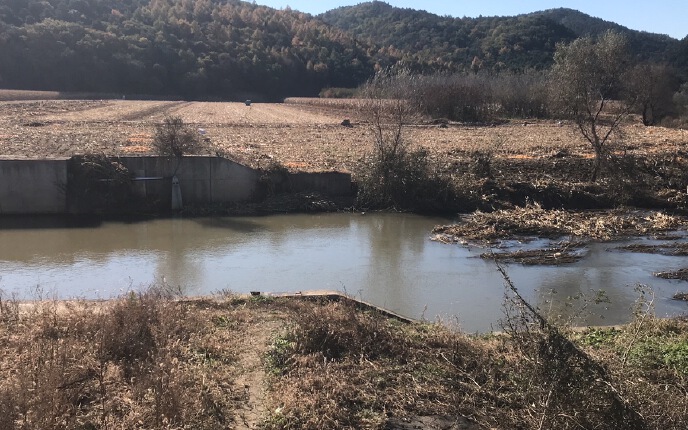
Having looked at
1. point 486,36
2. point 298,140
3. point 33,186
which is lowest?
point 33,186

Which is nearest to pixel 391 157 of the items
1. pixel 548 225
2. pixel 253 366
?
pixel 548 225

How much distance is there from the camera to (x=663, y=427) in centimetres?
523

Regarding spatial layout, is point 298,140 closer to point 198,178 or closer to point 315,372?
point 198,178

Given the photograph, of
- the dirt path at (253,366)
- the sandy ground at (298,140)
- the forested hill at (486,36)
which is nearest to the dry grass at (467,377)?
the dirt path at (253,366)

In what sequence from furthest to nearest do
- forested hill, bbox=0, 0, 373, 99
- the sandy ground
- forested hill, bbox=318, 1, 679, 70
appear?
forested hill, bbox=318, 1, 679, 70, forested hill, bbox=0, 0, 373, 99, the sandy ground

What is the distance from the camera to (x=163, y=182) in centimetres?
2002

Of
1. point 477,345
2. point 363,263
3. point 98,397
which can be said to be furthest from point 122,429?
point 363,263

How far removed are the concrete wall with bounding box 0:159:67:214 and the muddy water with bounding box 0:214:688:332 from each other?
0.79m

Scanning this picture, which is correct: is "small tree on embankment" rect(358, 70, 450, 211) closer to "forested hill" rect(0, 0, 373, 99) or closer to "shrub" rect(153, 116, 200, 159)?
"shrub" rect(153, 116, 200, 159)

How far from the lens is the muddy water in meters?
11.9

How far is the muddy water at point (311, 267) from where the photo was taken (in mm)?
11867

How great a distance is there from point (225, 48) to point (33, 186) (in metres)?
90.4

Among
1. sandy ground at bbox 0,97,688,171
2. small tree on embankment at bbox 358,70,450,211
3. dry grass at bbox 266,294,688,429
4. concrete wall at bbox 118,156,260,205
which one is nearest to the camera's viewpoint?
dry grass at bbox 266,294,688,429

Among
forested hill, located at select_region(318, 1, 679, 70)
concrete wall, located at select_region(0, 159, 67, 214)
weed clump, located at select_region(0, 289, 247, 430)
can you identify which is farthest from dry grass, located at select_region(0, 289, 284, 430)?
forested hill, located at select_region(318, 1, 679, 70)
